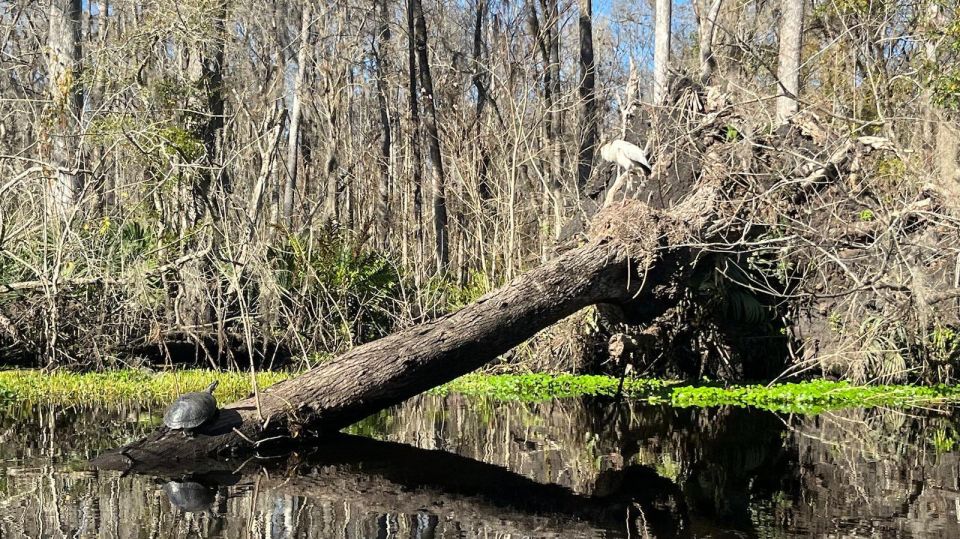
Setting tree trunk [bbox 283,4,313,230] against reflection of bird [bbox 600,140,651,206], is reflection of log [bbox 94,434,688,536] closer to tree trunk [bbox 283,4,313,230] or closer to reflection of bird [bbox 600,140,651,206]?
reflection of bird [bbox 600,140,651,206]

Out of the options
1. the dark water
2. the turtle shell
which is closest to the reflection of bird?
the dark water

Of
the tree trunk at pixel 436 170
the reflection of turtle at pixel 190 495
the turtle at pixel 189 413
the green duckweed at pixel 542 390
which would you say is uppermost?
the tree trunk at pixel 436 170

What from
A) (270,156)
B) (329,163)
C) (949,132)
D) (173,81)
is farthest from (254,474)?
(329,163)

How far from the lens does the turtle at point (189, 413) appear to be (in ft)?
24.7

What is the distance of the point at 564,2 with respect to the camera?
22047 millimetres

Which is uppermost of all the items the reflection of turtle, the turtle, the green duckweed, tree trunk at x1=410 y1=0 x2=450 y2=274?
tree trunk at x1=410 y1=0 x2=450 y2=274

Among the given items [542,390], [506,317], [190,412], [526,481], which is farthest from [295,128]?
[526,481]

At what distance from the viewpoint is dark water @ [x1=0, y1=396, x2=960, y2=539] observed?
553cm

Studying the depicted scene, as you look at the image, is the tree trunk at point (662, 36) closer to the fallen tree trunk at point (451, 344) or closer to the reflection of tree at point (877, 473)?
the fallen tree trunk at point (451, 344)

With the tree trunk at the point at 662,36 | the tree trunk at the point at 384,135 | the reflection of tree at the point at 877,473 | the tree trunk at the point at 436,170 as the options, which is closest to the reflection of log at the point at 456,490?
the reflection of tree at the point at 877,473

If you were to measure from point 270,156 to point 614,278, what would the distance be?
514 cm

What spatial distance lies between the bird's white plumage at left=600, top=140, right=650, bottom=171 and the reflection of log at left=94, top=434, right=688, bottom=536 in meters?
4.43

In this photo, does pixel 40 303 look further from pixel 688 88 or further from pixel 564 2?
pixel 564 2

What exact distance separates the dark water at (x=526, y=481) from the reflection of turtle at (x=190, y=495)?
0.02m
